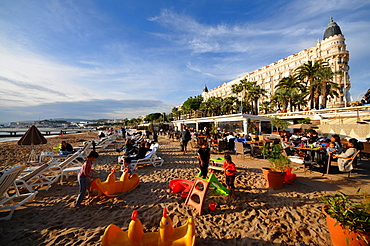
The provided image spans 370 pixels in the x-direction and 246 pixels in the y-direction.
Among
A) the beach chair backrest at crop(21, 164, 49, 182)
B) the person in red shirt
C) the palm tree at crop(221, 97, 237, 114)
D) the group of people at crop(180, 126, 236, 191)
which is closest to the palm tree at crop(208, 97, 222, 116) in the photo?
the palm tree at crop(221, 97, 237, 114)

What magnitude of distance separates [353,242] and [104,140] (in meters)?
14.2

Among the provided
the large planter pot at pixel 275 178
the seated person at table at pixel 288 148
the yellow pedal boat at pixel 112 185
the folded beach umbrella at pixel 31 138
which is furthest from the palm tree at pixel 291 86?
the folded beach umbrella at pixel 31 138

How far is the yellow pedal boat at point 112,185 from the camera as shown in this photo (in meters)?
3.90

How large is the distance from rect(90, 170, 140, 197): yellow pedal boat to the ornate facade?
3571cm

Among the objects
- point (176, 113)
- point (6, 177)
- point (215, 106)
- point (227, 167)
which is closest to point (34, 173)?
point (6, 177)

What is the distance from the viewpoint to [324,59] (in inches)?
A: 1439

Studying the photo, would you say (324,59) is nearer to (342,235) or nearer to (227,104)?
(227,104)

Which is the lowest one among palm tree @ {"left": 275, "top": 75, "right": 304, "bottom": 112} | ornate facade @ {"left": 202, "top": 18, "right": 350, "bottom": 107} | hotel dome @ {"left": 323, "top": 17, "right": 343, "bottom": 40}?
palm tree @ {"left": 275, "top": 75, "right": 304, "bottom": 112}

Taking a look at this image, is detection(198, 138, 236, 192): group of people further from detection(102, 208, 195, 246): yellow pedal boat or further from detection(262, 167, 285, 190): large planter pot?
detection(102, 208, 195, 246): yellow pedal boat

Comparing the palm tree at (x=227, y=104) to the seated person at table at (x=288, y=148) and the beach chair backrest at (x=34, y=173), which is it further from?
the beach chair backrest at (x=34, y=173)

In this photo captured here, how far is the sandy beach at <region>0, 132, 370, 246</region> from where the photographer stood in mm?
2621

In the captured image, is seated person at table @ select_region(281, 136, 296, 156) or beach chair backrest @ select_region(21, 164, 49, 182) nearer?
beach chair backrest @ select_region(21, 164, 49, 182)

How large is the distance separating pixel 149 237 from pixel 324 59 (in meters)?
49.5

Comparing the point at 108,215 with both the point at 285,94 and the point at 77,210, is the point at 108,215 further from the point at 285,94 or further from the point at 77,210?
the point at 285,94
